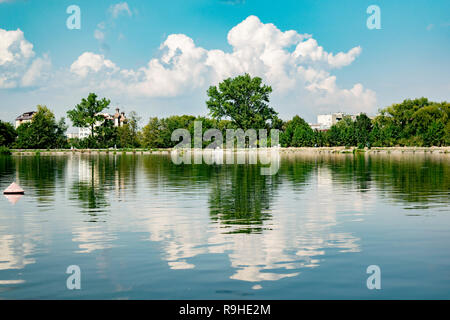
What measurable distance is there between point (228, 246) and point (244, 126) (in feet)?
380

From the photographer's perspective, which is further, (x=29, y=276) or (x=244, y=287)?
(x=29, y=276)

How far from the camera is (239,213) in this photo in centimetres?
1725

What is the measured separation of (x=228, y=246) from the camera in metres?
11.9

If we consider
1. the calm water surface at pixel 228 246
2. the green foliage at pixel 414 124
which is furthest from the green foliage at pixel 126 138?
the calm water surface at pixel 228 246

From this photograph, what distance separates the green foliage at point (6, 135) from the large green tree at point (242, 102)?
5709cm

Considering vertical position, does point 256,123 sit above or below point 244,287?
above

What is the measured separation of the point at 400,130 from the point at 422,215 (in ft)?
392

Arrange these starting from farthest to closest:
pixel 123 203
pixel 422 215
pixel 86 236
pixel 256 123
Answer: pixel 256 123, pixel 123 203, pixel 422 215, pixel 86 236

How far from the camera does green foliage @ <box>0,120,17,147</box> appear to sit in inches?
5170

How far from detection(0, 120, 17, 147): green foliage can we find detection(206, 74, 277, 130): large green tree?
57.1 m

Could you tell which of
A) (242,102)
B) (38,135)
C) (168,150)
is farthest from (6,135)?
(242,102)

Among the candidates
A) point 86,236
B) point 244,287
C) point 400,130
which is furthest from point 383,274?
point 400,130

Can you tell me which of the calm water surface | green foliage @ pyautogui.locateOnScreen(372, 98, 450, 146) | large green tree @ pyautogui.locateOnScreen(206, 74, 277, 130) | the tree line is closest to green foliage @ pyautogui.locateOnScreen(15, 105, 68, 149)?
the tree line

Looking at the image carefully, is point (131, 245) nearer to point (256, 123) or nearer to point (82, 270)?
point (82, 270)
